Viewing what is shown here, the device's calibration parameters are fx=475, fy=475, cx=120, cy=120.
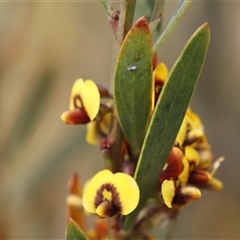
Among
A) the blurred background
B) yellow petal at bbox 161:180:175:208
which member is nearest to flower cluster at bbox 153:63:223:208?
yellow petal at bbox 161:180:175:208

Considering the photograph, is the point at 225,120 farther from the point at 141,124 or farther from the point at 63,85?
the point at 141,124

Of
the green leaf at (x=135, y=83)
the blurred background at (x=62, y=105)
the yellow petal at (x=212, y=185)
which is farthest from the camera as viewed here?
the blurred background at (x=62, y=105)

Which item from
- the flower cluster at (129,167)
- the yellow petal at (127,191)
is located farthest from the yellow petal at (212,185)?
the yellow petal at (127,191)

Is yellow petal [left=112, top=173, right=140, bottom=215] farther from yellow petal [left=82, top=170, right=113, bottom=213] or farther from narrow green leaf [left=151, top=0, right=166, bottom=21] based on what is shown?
narrow green leaf [left=151, top=0, right=166, bottom=21]

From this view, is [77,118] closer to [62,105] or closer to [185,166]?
[185,166]

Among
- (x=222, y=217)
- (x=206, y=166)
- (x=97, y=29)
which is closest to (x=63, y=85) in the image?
(x=97, y=29)

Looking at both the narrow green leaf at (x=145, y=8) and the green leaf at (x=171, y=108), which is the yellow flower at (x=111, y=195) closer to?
the green leaf at (x=171, y=108)
